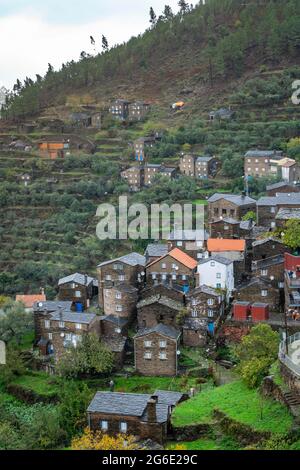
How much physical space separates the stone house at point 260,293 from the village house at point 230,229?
5072mm

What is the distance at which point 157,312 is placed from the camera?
2558 cm

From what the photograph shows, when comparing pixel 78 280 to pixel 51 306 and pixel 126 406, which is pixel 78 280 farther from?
pixel 126 406

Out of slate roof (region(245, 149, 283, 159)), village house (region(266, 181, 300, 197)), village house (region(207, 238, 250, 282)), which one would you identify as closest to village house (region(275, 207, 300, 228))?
village house (region(207, 238, 250, 282))

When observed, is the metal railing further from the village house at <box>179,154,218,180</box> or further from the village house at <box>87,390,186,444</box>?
the village house at <box>179,154,218,180</box>

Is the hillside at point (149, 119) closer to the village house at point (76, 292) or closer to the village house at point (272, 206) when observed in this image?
the village house at point (76, 292)

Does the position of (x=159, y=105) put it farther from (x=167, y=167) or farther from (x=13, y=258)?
(x=13, y=258)

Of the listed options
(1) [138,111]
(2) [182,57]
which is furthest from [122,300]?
(2) [182,57]

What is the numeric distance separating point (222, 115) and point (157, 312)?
2856 cm

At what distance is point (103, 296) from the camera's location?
27.6 meters

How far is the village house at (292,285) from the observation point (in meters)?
23.9

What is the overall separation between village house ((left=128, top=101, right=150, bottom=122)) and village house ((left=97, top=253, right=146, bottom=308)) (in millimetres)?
31251

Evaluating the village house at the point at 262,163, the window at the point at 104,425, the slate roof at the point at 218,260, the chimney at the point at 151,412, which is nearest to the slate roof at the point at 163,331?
the slate roof at the point at 218,260
